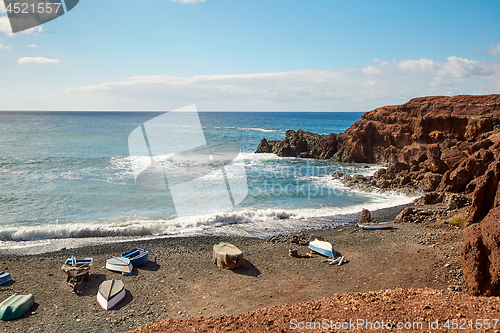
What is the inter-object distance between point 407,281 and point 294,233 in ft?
20.3

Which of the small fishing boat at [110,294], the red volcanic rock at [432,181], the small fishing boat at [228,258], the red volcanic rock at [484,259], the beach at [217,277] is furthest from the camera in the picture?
the red volcanic rock at [432,181]

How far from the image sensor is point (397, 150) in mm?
31016

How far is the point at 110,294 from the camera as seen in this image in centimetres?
825

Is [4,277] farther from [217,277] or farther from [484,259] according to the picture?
A: [484,259]

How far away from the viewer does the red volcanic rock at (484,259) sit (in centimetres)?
614

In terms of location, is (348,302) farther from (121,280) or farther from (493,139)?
(493,139)

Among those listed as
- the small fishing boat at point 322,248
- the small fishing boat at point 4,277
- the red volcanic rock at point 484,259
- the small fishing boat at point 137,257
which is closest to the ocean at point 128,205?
the small fishing boat at point 322,248

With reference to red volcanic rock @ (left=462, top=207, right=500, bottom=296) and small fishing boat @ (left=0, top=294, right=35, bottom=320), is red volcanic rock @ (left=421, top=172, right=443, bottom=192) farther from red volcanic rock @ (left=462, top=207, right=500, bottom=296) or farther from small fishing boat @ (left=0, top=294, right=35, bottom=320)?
small fishing boat @ (left=0, top=294, right=35, bottom=320)

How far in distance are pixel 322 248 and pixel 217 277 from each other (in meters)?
4.20

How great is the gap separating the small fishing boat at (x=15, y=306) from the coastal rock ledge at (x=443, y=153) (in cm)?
1107

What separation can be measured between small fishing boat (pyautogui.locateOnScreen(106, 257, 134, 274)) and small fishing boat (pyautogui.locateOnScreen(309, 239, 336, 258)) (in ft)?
22.4

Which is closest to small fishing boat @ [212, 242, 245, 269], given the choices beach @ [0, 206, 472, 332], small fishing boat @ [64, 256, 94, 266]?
beach @ [0, 206, 472, 332]

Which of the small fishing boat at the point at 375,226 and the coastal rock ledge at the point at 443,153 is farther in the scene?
the small fishing boat at the point at 375,226

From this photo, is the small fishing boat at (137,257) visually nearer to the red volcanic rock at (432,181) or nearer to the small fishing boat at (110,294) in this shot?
the small fishing boat at (110,294)
